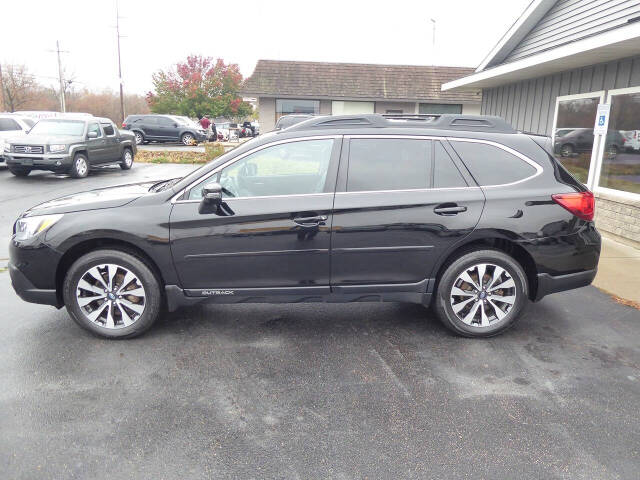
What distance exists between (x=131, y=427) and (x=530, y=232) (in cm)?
331

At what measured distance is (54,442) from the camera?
2.88 m

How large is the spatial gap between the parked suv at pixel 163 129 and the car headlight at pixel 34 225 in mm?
27826

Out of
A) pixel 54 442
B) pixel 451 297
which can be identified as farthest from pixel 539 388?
pixel 54 442

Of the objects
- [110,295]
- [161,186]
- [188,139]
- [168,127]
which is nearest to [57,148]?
[161,186]

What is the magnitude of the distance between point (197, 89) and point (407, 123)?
129 ft

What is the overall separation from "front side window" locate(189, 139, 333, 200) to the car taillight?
1959mm

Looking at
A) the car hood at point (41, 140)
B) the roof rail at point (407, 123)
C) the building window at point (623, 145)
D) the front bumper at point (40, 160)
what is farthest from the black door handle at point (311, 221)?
the car hood at point (41, 140)

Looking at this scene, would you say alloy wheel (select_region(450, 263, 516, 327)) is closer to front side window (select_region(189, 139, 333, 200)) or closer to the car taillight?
the car taillight

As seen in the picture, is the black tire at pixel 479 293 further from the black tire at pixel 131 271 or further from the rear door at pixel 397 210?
the black tire at pixel 131 271

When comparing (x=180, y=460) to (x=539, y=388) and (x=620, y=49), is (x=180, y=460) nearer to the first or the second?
(x=539, y=388)

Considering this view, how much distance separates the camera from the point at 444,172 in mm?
4250

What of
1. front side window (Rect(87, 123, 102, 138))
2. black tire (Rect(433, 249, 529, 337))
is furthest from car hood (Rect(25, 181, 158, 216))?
front side window (Rect(87, 123, 102, 138))

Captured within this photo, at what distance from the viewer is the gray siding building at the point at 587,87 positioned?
303 inches

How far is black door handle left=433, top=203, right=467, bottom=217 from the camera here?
13.6 ft
